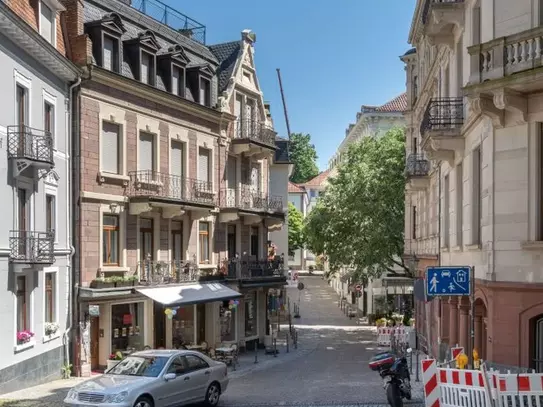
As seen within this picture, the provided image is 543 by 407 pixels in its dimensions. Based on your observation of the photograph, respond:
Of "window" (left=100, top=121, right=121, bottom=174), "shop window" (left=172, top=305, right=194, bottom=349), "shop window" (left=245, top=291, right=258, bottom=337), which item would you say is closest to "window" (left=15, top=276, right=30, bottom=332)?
"window" (left=100, top=121, right=121, bottom=174)

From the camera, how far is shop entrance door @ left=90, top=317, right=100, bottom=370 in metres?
23.8

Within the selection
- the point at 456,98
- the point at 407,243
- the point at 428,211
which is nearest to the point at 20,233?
the point at 456,98

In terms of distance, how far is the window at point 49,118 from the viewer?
827 inches

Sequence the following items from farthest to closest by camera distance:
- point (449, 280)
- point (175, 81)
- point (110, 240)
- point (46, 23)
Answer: point (175, 81)
point (110, 240)
point (46, 23)
point (449, 280)

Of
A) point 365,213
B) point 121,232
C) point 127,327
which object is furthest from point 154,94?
point 365,213

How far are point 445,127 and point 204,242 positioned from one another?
13918 mm

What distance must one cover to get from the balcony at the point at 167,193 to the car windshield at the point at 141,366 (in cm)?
975

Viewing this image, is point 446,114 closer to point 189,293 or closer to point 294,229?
point 189,293

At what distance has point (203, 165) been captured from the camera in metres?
30.0

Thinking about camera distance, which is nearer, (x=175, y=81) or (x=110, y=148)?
(x=110, y=148)

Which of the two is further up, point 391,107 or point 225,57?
point 391,107

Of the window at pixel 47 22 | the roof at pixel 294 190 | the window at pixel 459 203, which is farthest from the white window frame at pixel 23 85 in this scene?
the roof at pixel 294 190

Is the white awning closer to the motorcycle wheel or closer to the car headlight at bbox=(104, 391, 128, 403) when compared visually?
the car headlight at bbox=(104, 391, 128, 403)

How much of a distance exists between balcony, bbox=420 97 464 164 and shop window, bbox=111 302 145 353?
1188cm
